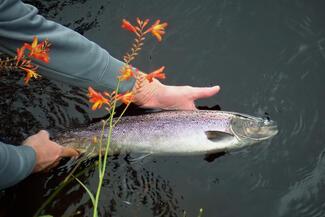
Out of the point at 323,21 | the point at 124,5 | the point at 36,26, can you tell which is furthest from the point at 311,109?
the point at 36,26

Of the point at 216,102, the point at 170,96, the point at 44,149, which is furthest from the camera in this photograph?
the point at 216,102

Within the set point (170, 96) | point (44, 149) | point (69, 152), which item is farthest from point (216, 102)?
point (44, 149)

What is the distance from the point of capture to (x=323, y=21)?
4055 millimetres

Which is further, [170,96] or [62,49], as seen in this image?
[170,96]

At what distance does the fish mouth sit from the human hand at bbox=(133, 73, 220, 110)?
32cm

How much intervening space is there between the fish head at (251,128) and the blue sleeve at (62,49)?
2.56ft

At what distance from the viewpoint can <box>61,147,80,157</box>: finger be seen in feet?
10.1

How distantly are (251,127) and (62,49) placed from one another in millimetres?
1376

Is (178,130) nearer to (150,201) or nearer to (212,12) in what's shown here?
(150,201)

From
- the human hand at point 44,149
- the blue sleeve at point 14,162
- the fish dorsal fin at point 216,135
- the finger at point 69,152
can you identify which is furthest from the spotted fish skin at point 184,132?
the blue sleeve at point 14,162

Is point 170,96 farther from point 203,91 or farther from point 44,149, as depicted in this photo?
point 44,149

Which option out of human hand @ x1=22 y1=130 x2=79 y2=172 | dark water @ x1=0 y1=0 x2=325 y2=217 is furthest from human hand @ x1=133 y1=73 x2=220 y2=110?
human hand @ x1=22 y1=130 x2=79 y2=172

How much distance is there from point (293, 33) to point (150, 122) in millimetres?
1552

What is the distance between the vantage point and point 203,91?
345 cm
